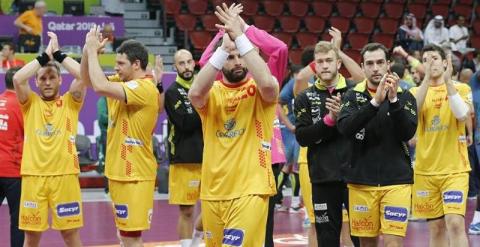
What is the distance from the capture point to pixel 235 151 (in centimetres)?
635

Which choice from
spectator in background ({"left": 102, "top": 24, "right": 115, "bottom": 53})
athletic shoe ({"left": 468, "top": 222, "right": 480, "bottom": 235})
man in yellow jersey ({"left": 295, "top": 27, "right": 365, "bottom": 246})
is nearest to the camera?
man in yellow jersey ({"left": 295, "top": 27, "right": 365, "bottom": 246})

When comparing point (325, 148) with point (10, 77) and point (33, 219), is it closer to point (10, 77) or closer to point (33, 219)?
point (33, 219)

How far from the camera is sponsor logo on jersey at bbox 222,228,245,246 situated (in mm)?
6219

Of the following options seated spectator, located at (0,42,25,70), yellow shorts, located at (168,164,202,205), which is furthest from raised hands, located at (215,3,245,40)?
seated spectator, located at (0,42,25,70)

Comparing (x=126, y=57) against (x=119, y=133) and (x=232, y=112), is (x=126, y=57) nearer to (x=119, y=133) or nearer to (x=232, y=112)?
(x=119, y=133)

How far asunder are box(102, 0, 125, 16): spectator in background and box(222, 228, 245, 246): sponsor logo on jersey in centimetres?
1512

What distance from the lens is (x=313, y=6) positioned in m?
23.7

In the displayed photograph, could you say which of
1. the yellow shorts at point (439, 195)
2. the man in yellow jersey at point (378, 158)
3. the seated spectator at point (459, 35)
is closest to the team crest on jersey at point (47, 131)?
the man in yellow jersey at point (378, 158)

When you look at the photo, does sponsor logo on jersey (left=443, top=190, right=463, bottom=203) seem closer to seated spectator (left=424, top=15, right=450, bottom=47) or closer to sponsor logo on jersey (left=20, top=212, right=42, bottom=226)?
sponsor logo on jersey (left=20, top=212, right=42, bottom=226)

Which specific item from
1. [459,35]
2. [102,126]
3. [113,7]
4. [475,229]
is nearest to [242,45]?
[475,229]

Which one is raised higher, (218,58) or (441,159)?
(218,58)

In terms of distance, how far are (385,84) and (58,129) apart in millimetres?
2936

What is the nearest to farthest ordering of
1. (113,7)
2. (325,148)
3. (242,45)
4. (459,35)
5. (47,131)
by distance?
1. (242,45)
2. (325,148)
3. (47,131)
4. (113,7)
5. (459,35)

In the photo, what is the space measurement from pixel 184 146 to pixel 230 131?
337 centimetres
